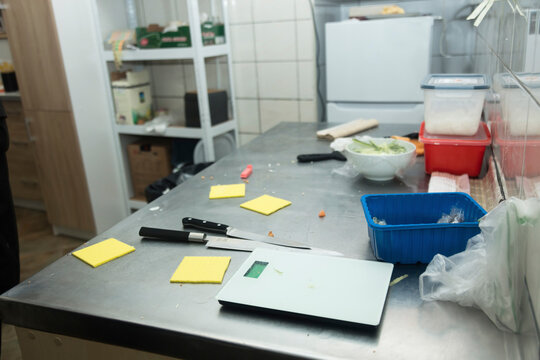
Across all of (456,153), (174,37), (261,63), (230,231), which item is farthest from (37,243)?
(456,153)

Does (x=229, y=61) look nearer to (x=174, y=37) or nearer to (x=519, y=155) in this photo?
(x=174, y=37)

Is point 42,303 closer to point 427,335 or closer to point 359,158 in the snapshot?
point 427,335

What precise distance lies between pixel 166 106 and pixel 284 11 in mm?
1066

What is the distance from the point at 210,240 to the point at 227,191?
12.3 inches

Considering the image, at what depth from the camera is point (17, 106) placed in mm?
2975

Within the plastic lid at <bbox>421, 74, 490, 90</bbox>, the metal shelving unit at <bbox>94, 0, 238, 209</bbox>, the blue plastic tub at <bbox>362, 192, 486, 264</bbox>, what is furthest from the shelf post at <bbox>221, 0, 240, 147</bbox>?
the blue plastic tub at <bbox>362, 192, 486, 264</bbox>

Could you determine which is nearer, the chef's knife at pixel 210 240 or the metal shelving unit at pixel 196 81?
the chef's knife at pixel 210 240

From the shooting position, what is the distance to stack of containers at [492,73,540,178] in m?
0.66

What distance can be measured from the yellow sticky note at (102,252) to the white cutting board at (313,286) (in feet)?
0.92

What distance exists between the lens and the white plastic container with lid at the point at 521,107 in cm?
67

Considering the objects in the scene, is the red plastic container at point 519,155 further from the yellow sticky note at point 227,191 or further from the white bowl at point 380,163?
the yellow sticky note at point 227,191

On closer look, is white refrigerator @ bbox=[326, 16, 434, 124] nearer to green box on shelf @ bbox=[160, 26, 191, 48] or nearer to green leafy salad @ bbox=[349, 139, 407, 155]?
green box on shelf @ bbox=[160, 26, 191, 48]

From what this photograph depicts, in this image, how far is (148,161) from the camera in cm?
286

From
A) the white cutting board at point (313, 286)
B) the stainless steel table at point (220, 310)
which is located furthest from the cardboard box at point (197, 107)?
the white cutting board at point (313, 286)
